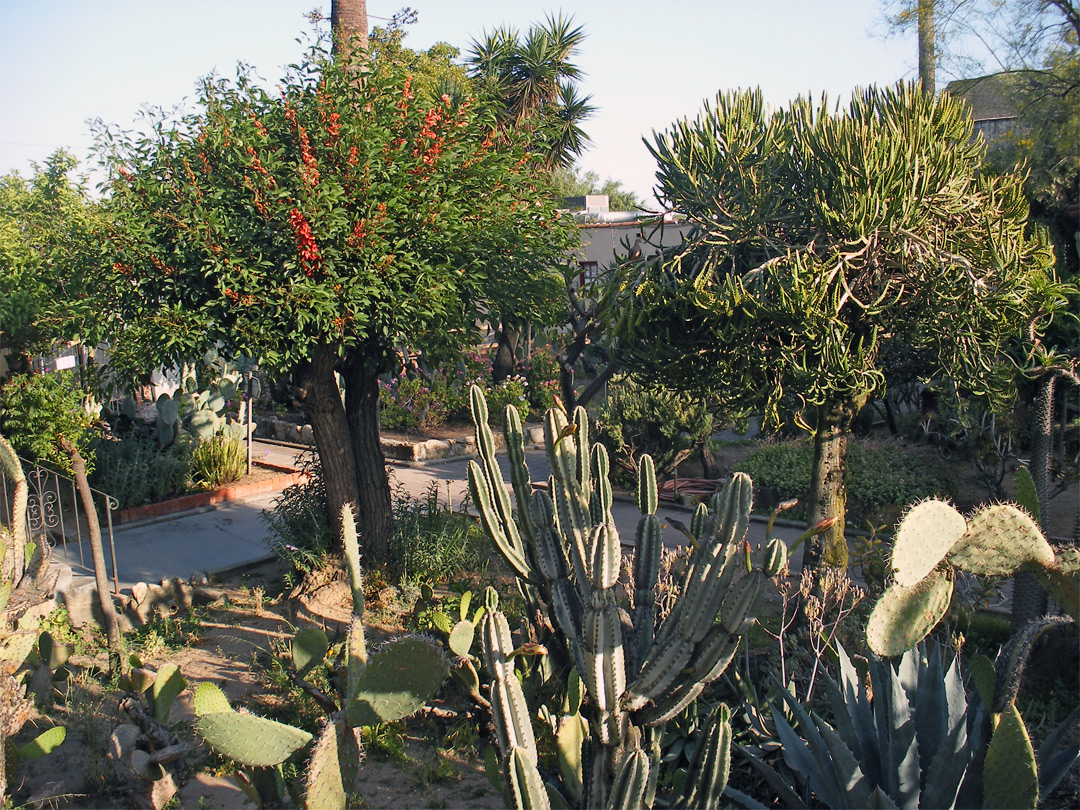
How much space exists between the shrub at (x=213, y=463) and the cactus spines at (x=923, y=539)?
886 cm

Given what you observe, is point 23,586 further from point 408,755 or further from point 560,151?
point 560,151

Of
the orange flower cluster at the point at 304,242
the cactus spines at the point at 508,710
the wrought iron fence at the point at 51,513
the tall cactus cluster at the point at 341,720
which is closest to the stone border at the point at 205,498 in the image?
the wrought iron fence at the point at 51,513

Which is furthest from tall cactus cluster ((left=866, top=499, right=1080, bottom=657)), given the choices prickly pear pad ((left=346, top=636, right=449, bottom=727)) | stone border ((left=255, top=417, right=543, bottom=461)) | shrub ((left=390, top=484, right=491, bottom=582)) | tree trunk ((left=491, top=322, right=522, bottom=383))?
tree trunk ((left=491, top=322, right=522, bottom=383))

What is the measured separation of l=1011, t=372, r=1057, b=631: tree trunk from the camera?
505 centimetres

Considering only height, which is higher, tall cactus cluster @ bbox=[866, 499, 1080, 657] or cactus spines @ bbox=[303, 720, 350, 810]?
tall cactus cluster @ bbox=[866, 499, 1080, 657]

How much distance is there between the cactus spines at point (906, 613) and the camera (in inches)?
138

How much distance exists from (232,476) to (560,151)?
34.8ft

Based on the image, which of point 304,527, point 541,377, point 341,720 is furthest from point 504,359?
point 341,720

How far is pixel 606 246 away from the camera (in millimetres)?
24688

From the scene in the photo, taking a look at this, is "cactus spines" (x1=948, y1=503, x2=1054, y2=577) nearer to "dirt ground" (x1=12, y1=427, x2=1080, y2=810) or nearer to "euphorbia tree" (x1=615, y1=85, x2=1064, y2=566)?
"euphorbia tree" (x1=615, y1=85, x2=1064, y2=566)

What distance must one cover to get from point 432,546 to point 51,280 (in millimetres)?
3925

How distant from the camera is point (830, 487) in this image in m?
5.88

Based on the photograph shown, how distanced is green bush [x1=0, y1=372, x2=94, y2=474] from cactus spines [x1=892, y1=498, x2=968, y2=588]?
7.81 metres

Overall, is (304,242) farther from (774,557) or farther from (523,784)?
(523,784)
